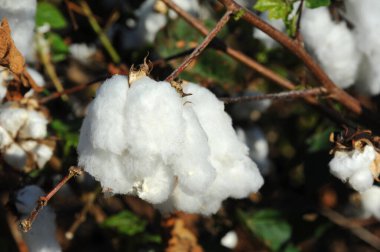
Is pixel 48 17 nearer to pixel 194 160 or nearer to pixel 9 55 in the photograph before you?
pixel 9 55

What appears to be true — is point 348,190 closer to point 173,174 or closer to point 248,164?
point 248,164

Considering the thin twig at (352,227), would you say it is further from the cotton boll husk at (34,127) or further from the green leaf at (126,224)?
the cotton boll husk at (34,127)

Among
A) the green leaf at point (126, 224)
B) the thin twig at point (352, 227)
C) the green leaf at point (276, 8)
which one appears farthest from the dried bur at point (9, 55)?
the thin twig at point (352, 227)

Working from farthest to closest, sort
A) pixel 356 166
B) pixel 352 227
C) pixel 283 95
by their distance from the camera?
pixel 352 227
pixel 283 95
pixel 356 166

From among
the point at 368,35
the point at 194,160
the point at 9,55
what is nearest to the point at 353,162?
the point at 194,160

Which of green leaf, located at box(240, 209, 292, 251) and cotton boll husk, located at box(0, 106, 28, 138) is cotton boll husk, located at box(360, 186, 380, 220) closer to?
green leaf, located at box(240, 209, 292, 251)

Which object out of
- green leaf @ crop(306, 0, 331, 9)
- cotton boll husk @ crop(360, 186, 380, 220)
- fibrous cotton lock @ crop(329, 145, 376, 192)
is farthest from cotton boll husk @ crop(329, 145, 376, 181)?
cotton boll husk @ crop(360, 186, 380, 220)
